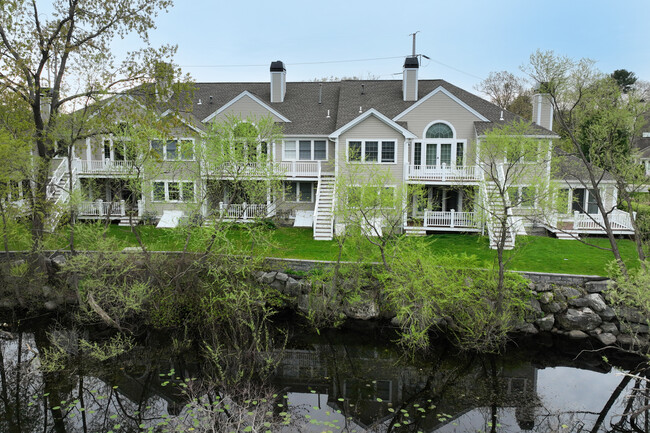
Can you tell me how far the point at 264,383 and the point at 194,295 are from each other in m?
4.25

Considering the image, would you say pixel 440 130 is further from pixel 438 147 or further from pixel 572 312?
pixel 572 312

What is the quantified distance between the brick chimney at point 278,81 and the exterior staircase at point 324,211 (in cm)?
626

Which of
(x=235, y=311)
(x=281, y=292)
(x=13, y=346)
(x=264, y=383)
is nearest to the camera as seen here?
(x=264, y=383)

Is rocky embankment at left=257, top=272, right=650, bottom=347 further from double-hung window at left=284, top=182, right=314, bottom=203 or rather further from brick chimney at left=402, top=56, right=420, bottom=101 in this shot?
brick chimney at left=402, top=56, right=420, bottom=101

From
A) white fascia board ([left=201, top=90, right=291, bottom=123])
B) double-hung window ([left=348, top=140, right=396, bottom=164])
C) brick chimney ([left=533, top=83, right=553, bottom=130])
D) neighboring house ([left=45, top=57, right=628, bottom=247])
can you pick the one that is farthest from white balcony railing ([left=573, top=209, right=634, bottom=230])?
white fascia board ([left=201, top=90, right=291, bottom=123])

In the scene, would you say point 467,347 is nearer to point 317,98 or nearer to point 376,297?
point 376,297

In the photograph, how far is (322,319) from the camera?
15125 mm

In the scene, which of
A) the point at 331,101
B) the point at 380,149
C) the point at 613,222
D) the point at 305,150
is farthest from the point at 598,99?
the point at 331,101

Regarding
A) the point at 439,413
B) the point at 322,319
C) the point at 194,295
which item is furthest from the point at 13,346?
the point at 439,413

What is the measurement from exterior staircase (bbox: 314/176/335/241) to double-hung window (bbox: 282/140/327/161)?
1473 millimetres

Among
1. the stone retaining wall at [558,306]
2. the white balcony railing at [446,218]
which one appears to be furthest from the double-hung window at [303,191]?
the stone retaining wall at [558,306]

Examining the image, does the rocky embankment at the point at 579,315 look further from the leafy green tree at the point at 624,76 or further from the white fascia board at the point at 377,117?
the leafy green tree at the point at 624,76

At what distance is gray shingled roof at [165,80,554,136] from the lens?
940 inches

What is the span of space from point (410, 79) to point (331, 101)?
4.68 m
